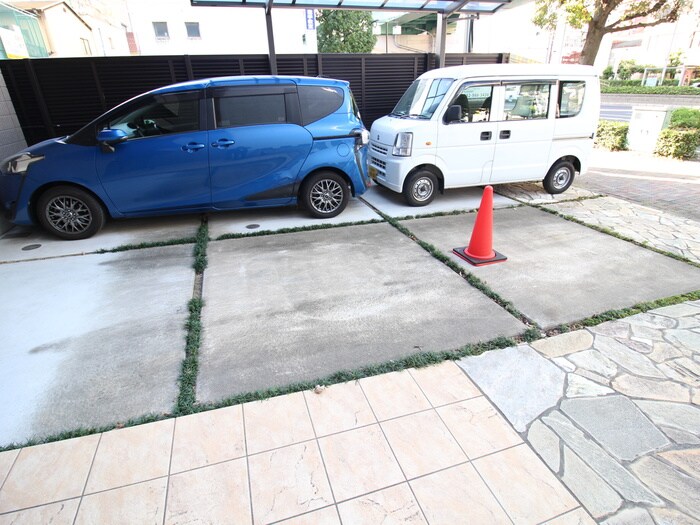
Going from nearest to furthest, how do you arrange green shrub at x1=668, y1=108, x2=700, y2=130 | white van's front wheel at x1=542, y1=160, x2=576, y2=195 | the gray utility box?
white van's front wheel at x1=542, y1=160, x2=576, y2=195, green shrub at x1=668, y1=108, x2=700, y2=130, the gray utility box

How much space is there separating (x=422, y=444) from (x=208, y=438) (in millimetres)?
A: 1175

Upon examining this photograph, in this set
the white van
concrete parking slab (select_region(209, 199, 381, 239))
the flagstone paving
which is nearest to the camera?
the flagstone paving

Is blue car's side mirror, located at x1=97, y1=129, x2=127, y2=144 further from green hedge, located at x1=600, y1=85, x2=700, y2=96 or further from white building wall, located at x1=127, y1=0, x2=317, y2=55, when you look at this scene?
green hedge, located at x1=600, y1=85, x2=700, y2=96

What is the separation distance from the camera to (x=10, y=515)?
186cm

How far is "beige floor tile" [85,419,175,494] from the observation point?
6.59 ft

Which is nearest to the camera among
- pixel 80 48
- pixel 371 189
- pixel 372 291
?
pixel 372 291

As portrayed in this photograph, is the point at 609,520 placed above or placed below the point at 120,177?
below

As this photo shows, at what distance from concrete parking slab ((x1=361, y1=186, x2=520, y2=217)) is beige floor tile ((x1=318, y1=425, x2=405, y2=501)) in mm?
3968

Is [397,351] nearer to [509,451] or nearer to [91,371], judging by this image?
[509,451]

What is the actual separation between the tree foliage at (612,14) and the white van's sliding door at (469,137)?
4533 mm

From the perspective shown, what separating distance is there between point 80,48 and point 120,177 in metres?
19.8

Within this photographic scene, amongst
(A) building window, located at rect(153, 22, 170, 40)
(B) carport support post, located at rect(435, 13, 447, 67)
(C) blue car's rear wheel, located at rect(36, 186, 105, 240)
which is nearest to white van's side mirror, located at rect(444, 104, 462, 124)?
(B) carport support post, located at rect(435, 13, 447, 67)

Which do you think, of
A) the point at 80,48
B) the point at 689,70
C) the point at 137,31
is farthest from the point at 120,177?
the point at 689,70

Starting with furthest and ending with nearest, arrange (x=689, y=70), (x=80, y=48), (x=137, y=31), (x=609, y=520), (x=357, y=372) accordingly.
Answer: (x=689, y=70)
(x=137, y=31)
(x=80, y=48)
(x=357, y=372)
(x=609, y=520)
